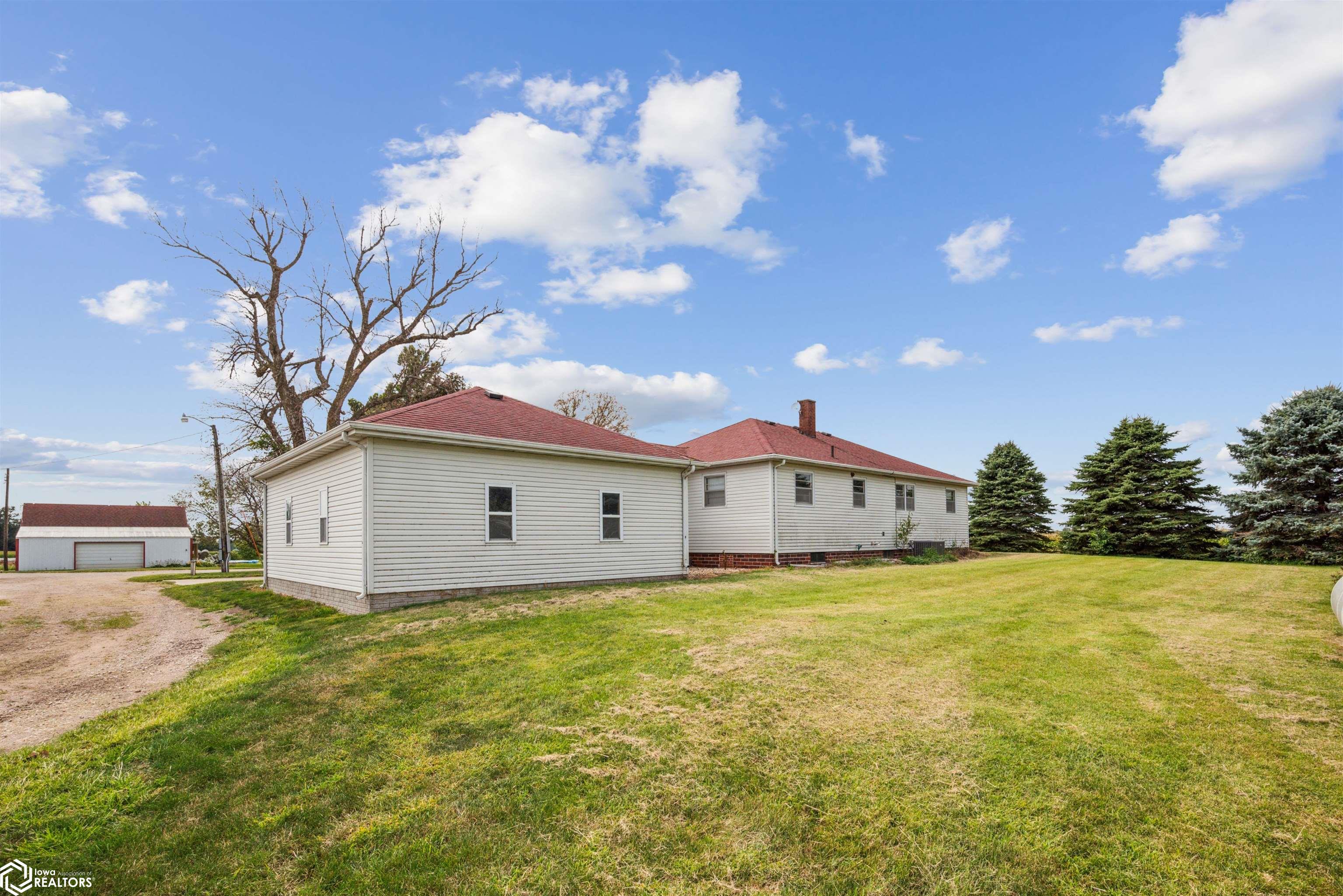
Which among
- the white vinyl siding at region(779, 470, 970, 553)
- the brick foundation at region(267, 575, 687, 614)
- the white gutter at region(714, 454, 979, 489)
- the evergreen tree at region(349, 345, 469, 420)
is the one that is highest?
the evergreen tree at region(349, 345, 469, 420)

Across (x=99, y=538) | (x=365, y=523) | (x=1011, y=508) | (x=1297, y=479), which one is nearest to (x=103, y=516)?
(x=99, y=538)

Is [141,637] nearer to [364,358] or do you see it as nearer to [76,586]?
[76,586]

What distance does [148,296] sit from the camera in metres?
19.8

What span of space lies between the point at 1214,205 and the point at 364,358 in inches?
1110

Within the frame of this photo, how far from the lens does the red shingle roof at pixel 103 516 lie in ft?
140

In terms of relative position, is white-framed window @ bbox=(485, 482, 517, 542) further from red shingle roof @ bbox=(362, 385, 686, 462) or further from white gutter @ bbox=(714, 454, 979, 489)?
white gutter @ bbox=(714, 454, 979, 489)

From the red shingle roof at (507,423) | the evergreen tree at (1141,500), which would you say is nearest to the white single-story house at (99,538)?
the red shingle roof at (507,423)

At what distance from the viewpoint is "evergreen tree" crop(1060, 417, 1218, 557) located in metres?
26.7

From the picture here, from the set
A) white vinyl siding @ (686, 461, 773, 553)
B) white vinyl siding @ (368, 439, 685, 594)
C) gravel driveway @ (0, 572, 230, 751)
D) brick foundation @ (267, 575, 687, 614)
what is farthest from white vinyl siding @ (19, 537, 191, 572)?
white vinyl siding @ (686, 461, 773, 553)

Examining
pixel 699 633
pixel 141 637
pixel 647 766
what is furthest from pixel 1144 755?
pixel 141 637

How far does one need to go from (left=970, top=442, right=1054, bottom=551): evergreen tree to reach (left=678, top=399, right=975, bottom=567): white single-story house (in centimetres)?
1013

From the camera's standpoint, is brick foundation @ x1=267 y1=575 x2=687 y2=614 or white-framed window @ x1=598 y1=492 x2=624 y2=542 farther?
white-framed window @ x1=598 y1=492 x2=624 y2=542

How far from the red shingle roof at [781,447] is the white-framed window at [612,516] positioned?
428 cm

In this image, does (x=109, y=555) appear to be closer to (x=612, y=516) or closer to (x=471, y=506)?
(x=471, y=506)
